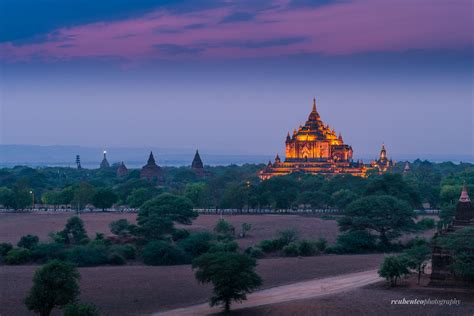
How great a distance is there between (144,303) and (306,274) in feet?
34.6

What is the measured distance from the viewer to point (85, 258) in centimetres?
4647

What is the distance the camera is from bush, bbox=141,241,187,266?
1852 inches

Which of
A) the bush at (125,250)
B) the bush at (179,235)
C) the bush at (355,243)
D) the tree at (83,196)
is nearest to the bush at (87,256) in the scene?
the bush at (125,250)

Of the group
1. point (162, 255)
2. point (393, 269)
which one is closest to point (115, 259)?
point (162, 255)

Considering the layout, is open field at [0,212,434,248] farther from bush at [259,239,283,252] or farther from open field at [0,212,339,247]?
bush at [259,239,283,252]

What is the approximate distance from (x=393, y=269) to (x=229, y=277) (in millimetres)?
8125

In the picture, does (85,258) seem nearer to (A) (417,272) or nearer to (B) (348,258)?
(B) (348,258)

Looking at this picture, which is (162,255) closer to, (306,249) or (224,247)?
(224,247)

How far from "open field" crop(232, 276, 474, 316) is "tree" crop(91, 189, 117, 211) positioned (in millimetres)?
51552

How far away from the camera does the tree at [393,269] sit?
37.8m

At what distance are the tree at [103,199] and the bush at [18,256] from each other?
1447 inches

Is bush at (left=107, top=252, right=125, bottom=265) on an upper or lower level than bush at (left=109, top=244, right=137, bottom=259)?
lower

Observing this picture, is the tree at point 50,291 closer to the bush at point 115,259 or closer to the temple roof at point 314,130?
the bush at point 115,259

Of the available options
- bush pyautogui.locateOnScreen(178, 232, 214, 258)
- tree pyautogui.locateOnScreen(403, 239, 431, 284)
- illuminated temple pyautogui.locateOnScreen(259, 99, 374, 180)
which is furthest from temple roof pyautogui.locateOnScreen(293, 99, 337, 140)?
tree pyautogui.locateOnScreen(403, 239, 431, 284)
